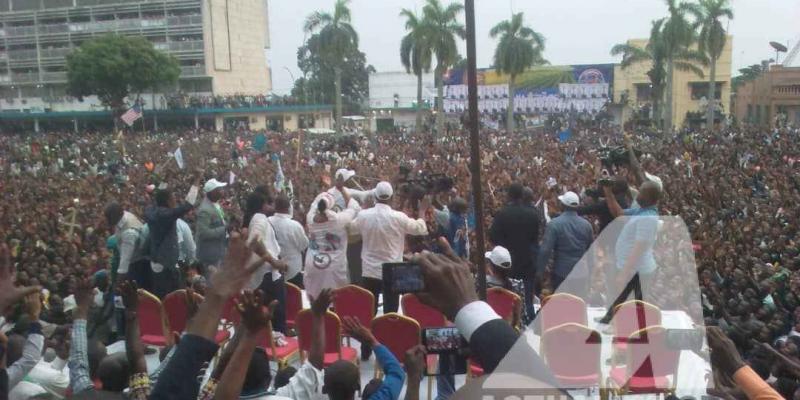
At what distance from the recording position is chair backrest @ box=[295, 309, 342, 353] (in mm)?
4129

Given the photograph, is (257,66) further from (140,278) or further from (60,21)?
(140,278)

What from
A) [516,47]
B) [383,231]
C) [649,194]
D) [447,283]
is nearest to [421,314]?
[383,231]

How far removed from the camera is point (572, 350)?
3.55 meters

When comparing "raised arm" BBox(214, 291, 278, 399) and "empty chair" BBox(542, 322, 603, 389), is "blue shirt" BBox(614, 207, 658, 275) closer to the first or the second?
"empty chair" BBox(542, 322, 603, 389)

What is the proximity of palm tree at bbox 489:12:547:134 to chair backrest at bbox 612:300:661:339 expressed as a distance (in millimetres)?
34715

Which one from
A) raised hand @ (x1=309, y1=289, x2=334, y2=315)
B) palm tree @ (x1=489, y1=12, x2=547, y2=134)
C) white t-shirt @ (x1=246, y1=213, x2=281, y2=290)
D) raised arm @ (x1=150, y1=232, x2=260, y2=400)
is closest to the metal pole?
raised hand @ (x1=309, y1=289, x2=334, y2=315)

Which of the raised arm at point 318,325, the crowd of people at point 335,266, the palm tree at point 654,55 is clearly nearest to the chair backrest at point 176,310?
the crowd of people at point 335,266

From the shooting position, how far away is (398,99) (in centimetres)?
6159

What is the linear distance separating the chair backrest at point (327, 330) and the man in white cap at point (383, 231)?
841mm

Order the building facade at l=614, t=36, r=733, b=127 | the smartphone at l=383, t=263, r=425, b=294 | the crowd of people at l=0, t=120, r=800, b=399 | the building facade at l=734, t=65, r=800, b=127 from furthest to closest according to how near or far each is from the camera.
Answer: the building facade at l=614, t=36, r=733, b=127 → the building facade at l=734, t=65, r=800, b=127 → the smartphone at l=383, t=263, r=425, b=294 → the crowd of people at l=0, t=120, r=800, b=399

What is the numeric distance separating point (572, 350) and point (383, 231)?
1.93m

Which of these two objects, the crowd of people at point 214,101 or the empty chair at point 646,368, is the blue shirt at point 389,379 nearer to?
the empty chair at point 646,368

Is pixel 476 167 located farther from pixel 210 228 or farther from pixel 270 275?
pixel 210 228

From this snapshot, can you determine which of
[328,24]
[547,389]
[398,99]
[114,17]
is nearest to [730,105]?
[398,99]
